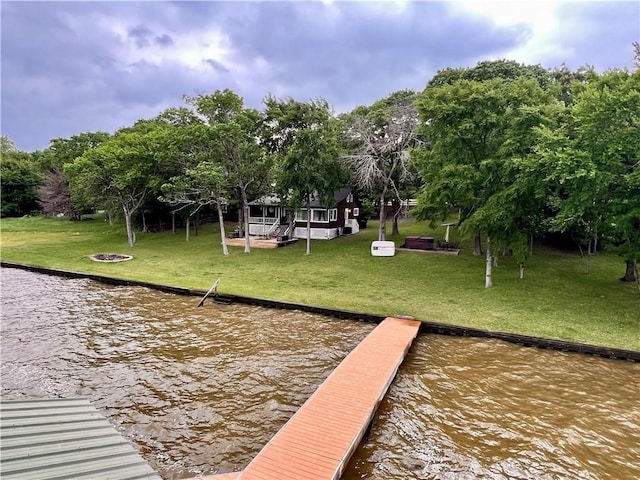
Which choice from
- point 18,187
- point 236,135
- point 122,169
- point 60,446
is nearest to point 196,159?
point 236,135

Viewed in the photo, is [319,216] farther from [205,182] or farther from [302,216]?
[205,182]

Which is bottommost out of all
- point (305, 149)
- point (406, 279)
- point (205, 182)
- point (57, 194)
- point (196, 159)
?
point (406, 279)

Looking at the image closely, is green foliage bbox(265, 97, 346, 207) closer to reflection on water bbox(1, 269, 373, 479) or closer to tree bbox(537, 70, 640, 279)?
reflection on water bbox(1, 269, 373, 479)

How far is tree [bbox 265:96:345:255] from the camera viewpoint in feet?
77.2

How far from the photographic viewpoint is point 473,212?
16.9 metres

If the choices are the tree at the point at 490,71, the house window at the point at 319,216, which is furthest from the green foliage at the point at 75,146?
the tree at the point at 490,71

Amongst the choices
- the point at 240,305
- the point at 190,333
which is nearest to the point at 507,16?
the point at 240,305

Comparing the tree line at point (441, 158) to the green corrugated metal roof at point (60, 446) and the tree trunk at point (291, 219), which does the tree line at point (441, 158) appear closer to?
the tree trunk at point (291, 219)

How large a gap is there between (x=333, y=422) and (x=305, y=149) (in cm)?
1868

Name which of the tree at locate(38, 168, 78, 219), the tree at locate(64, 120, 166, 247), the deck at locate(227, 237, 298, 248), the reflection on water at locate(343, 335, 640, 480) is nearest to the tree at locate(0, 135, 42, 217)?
the tree at locate(38, 168, 78, 219)

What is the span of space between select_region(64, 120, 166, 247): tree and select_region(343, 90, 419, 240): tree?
13718 mm

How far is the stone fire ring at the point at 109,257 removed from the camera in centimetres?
2364

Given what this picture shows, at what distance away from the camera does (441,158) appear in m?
17.2

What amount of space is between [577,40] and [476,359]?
20749mm
